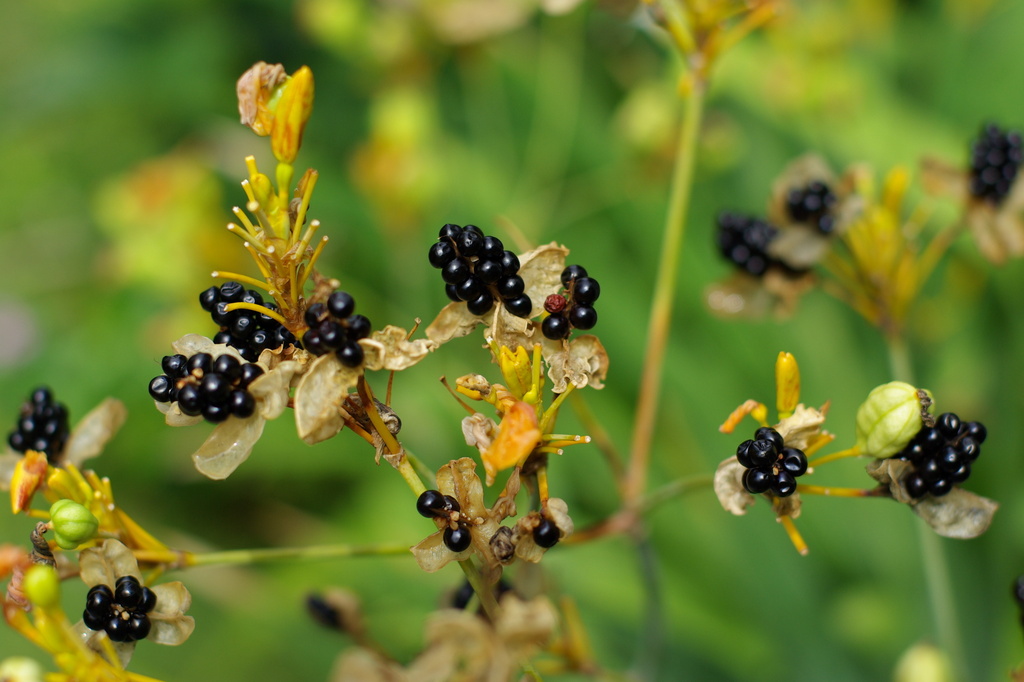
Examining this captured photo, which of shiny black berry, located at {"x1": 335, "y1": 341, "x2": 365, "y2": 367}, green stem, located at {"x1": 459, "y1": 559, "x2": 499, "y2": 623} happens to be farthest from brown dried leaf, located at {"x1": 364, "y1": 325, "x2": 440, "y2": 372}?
green stem, located at {"x1": 459, "y1": 559, "x2": 499, "y2": 623}

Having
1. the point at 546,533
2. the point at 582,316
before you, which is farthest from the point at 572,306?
the point at 546,533

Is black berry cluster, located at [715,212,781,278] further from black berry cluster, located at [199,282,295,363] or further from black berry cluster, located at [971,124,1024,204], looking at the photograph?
black berry cluster, located at [199,282,295,363]

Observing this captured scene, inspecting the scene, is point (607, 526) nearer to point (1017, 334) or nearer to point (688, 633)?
point (688, 633)

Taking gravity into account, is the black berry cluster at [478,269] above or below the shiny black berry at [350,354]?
above

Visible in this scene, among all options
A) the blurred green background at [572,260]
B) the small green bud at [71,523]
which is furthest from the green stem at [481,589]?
the blurred green background at [572,260]

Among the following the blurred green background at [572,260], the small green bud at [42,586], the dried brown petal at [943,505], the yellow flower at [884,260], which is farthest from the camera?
the blurred green background at [572,260]

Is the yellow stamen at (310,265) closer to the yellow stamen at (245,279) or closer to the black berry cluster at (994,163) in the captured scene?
Answer: the yellow stamen at (245,279)
